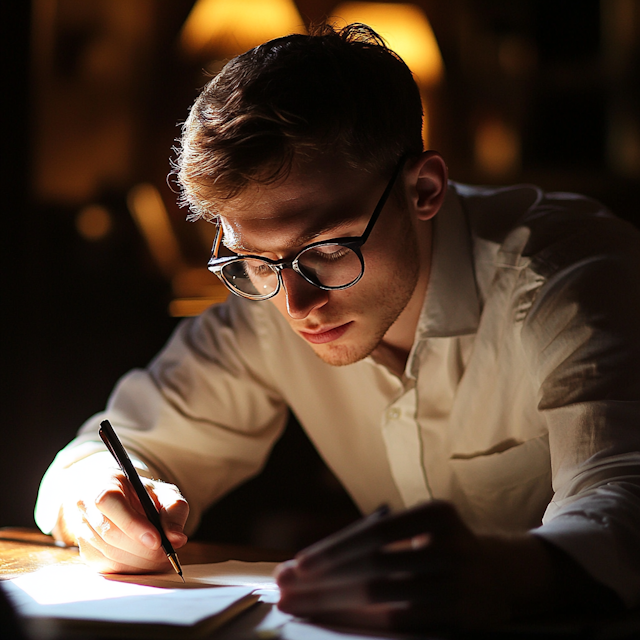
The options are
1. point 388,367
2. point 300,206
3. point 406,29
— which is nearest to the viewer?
point 300,206

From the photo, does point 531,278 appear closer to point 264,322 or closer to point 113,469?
point 264,322

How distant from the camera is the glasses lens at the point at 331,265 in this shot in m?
1.26

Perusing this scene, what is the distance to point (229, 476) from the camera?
1.87 m

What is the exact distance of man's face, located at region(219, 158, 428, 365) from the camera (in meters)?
1.23

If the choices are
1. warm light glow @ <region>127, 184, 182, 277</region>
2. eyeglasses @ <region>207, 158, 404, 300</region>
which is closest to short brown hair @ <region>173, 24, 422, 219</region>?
eyeglasses @ <region>207, 158, 404, 300</region>

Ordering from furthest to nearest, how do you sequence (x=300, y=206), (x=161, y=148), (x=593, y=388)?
(x=161, y=148) < (x=300, y=206) < (x=593, y=388)

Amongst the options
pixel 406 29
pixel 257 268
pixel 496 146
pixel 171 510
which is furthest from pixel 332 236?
pixel 496 146

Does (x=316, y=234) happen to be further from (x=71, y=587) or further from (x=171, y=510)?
(x=71, y=587)

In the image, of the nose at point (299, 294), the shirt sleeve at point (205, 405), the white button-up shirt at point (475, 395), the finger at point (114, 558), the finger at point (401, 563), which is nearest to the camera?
the finger at point (401, 563)

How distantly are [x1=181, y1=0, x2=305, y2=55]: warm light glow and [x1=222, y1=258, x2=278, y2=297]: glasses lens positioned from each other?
2.10m

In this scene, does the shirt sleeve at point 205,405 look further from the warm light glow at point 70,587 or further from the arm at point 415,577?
the arm at point 415,577

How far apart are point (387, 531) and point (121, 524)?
1.89 feet

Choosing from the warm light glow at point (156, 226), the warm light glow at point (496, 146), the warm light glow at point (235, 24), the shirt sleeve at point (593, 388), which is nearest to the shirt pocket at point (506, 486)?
the shirt sleeve at point (593, 388)

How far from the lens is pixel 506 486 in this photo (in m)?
1.54
